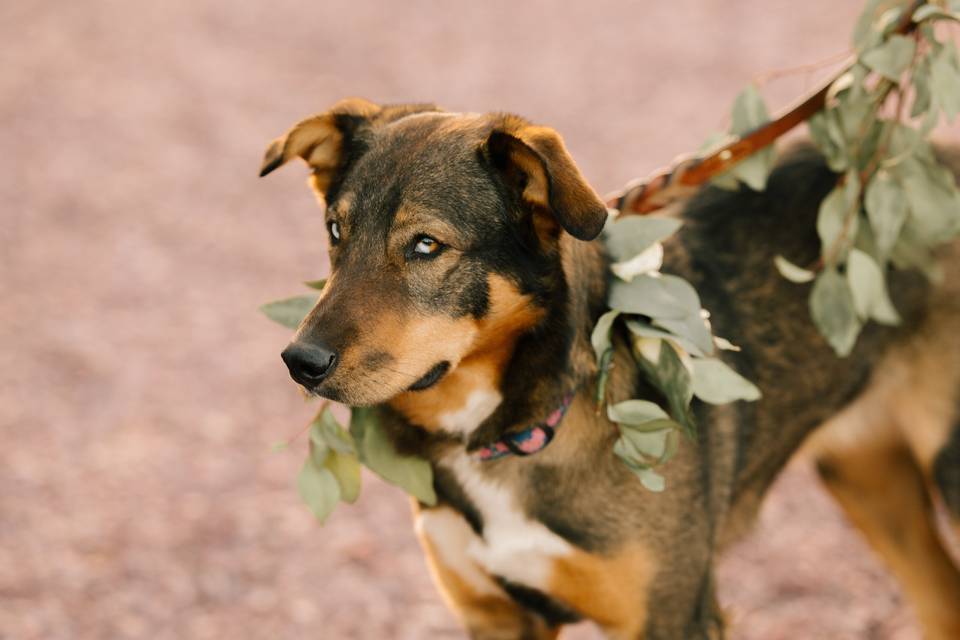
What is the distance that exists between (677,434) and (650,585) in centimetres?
51

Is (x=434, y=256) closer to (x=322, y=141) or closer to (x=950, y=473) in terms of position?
(x=322, y=141)

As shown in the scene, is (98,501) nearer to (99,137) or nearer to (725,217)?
(725,217)

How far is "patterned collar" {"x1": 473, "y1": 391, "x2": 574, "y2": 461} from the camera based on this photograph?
2.95 meters

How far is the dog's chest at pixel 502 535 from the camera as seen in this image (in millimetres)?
3102

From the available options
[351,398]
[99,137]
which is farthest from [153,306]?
[351,398]

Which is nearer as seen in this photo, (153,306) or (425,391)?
(425,391)

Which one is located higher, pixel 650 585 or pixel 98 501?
pixel 650 585

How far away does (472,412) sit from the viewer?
9.88 feet

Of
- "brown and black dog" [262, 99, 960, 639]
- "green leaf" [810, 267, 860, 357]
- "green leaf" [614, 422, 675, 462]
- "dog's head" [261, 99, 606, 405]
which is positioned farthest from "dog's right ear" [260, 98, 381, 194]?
"green leaf" [810, 267, 860, 357]

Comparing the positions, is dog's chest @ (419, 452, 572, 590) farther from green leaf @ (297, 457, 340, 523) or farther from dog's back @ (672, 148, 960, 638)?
dog's back @ (672, 148, 960, 638)

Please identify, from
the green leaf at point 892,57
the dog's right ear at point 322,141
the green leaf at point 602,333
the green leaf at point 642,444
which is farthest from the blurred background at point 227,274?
the green leaf at point 892,57

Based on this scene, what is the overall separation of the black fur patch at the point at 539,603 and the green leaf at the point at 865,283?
1287mm

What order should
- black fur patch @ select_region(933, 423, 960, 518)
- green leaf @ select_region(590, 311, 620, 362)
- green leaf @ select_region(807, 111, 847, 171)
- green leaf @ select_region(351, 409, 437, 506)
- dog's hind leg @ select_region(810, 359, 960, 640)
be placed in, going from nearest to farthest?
green leaf @ select_region(590, 311, 620, 362)
green leaf @ select_region(351, 409, 437, 506)
green leaf @ select_region(807, 111, 847, 171)
black fur patch @ select_region(933, 423, 960, 518)
dog's hind leg @ select_region(810, 359, 960, 640)

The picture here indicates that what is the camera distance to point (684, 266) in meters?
3.35
